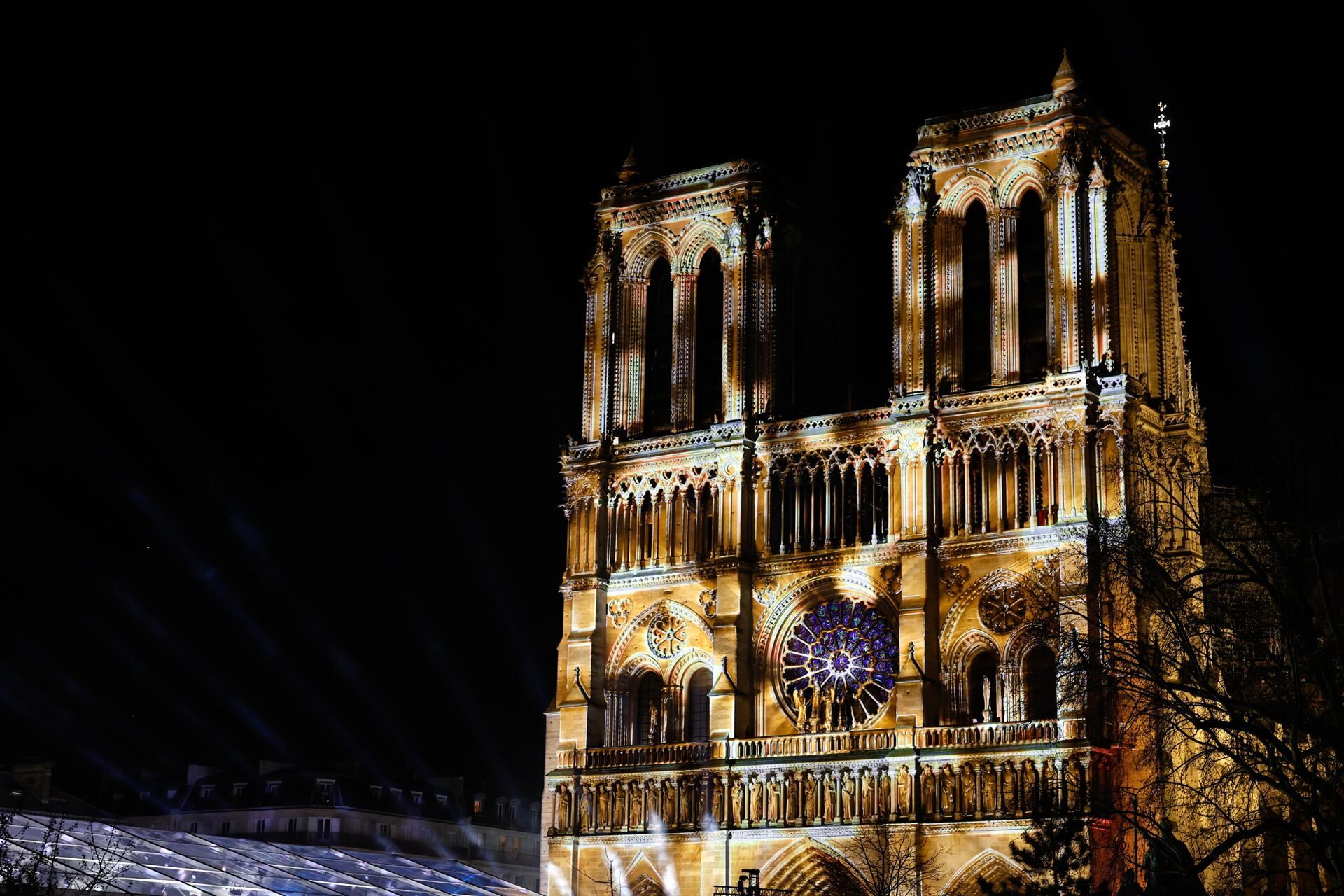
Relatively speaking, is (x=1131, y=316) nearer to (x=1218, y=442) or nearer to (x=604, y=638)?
(x=1218, y=442)

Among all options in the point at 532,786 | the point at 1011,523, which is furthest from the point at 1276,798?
the point at 532,786

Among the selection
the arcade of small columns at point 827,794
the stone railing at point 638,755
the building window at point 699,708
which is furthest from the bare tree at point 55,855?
the building window at point 699,708

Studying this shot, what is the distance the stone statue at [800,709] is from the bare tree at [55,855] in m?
20.3

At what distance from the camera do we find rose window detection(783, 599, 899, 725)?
5906 centimetres

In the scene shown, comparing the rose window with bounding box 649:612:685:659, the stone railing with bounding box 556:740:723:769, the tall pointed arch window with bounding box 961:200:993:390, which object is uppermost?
the tall pointed arch window with bounding box 961:200:993:390

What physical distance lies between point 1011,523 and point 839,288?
12869 mm

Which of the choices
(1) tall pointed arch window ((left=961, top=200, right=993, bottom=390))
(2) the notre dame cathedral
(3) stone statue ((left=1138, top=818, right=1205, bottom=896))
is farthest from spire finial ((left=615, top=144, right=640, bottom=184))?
(3) stone statue ((left=1138, top=818, right=1205, bottom=896))

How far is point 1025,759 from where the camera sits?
53.9 m

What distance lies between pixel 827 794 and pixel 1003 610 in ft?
22.5

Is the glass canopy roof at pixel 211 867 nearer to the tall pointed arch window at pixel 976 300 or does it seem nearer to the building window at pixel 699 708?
the building window at pixel 699 708

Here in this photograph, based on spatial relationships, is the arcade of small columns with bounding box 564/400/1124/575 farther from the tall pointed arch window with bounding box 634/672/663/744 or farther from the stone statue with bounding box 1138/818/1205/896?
the stone statue with bounding box 1138/818/1205/896

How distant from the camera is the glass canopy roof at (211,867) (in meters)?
43.0

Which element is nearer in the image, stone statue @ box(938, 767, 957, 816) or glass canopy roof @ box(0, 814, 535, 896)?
glass canopy roof @ box(0, 814, 535, 896)

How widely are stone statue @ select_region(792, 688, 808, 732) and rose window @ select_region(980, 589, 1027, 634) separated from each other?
19.7 ft
